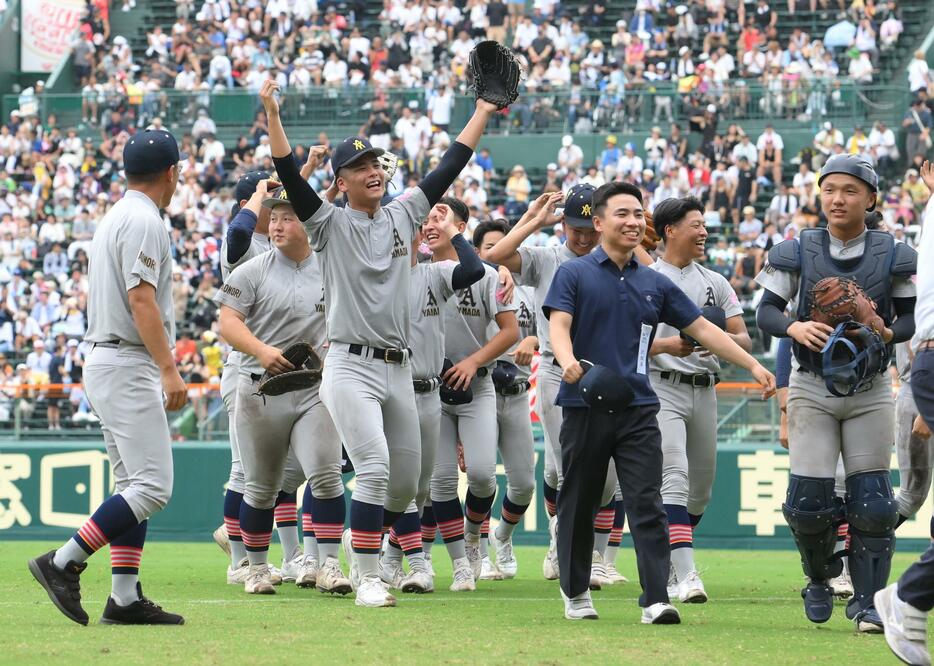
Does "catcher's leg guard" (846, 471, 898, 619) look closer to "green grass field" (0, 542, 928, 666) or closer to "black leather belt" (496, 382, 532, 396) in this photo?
"green grass field" (0, 542, 928, 666)

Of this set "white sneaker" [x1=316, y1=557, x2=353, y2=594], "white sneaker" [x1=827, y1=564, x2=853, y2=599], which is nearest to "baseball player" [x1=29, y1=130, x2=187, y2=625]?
"white sneaker" [x1=316, y1=557, x2=353, y2=594]

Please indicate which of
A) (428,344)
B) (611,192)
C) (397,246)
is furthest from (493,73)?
(428,344)

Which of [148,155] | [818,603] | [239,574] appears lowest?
[239,574]

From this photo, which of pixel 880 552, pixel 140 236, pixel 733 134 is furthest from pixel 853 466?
pixel 733 134

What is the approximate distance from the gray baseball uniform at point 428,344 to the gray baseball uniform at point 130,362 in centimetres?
220

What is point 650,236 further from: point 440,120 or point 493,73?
point 440,120

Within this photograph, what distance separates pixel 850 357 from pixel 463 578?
12.4ft

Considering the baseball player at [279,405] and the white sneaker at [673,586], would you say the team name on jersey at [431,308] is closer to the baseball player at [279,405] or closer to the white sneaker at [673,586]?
the baseball player at [279,405]

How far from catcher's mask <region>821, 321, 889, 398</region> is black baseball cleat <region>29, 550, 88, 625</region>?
3.80 m

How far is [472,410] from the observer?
33.9 ft

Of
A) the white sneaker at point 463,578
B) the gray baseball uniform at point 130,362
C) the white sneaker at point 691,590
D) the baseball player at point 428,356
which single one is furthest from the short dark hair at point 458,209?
the gray baseball uniform at point 130,362

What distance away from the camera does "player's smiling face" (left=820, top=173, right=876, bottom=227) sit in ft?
25.0

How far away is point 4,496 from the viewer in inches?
658

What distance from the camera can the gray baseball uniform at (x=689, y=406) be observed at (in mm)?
9281
